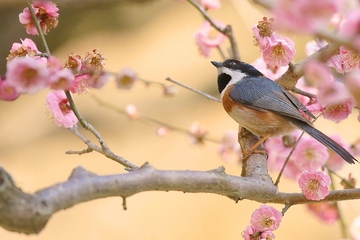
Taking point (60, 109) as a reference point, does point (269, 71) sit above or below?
below

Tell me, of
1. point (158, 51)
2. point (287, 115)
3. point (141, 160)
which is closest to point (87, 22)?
point (158, 51)

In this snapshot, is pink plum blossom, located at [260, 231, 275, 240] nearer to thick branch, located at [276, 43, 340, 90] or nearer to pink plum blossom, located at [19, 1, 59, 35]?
thick branch, located at [276, 43, 340, 90]

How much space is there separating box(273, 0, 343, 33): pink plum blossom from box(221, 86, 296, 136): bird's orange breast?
1.41 m

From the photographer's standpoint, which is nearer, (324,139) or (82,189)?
(82,189)

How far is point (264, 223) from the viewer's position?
1615 millimetres

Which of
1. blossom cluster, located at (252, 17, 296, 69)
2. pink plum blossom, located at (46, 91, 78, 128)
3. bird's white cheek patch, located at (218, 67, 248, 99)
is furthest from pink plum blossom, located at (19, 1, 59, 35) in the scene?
bird's white cheek patch, located at (218, 67, 248, 99)

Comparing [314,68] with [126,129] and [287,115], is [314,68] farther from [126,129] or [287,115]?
[126,129]

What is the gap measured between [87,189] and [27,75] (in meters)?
0.33

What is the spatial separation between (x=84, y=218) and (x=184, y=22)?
222cm

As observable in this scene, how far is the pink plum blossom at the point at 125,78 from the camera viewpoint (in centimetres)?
148

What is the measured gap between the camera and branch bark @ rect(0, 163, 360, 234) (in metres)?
1.03

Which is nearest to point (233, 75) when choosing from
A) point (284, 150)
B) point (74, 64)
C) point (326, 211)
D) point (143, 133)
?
point (284, 150)

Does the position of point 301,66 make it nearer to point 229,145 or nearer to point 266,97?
point 266,97

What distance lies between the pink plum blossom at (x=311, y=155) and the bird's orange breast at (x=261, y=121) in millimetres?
90
